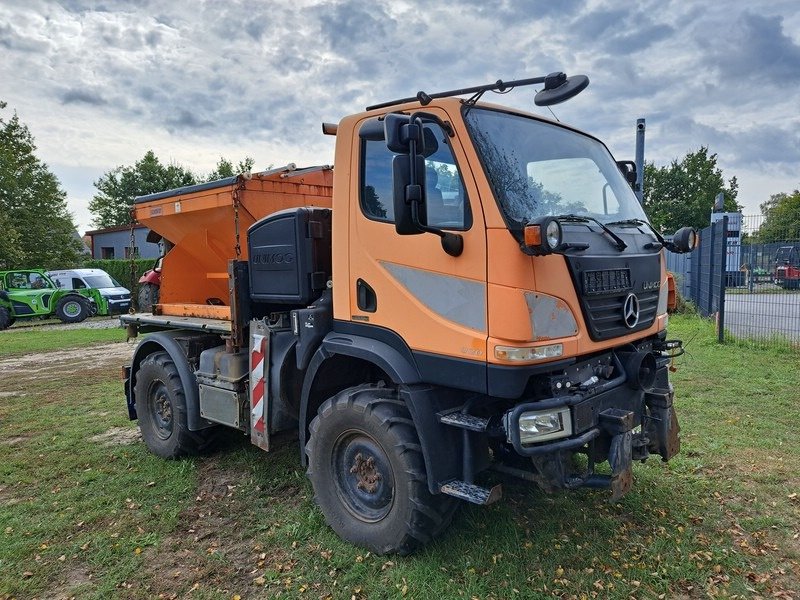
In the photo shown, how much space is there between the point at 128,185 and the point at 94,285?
95.5 ft

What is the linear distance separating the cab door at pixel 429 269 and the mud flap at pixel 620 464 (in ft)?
2.95

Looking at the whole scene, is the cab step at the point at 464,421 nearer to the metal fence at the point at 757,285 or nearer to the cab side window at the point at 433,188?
the cab side window at the point at 433,188

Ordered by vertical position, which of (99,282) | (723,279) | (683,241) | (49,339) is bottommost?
(49,339)

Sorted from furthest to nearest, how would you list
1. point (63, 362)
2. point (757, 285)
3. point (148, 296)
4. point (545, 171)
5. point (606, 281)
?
point (63, 362) < point (757, 285) < point (148, 296) < point (545, 171) < point (606, 281)

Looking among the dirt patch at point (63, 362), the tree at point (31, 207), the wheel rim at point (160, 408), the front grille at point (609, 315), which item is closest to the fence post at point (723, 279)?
the front grille at point (609, 315)

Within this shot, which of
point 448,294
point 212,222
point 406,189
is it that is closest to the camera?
point 406,189

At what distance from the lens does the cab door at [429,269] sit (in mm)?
2988

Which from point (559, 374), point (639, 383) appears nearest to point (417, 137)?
point (559, 374)

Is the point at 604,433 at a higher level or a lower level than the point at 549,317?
lower

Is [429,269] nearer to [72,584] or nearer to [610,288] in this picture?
[610,288]

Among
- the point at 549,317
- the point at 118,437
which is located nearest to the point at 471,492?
the point at 549,317

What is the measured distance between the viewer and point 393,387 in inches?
140

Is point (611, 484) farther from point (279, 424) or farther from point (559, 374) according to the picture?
point (279, 424)

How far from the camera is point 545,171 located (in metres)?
3.46
